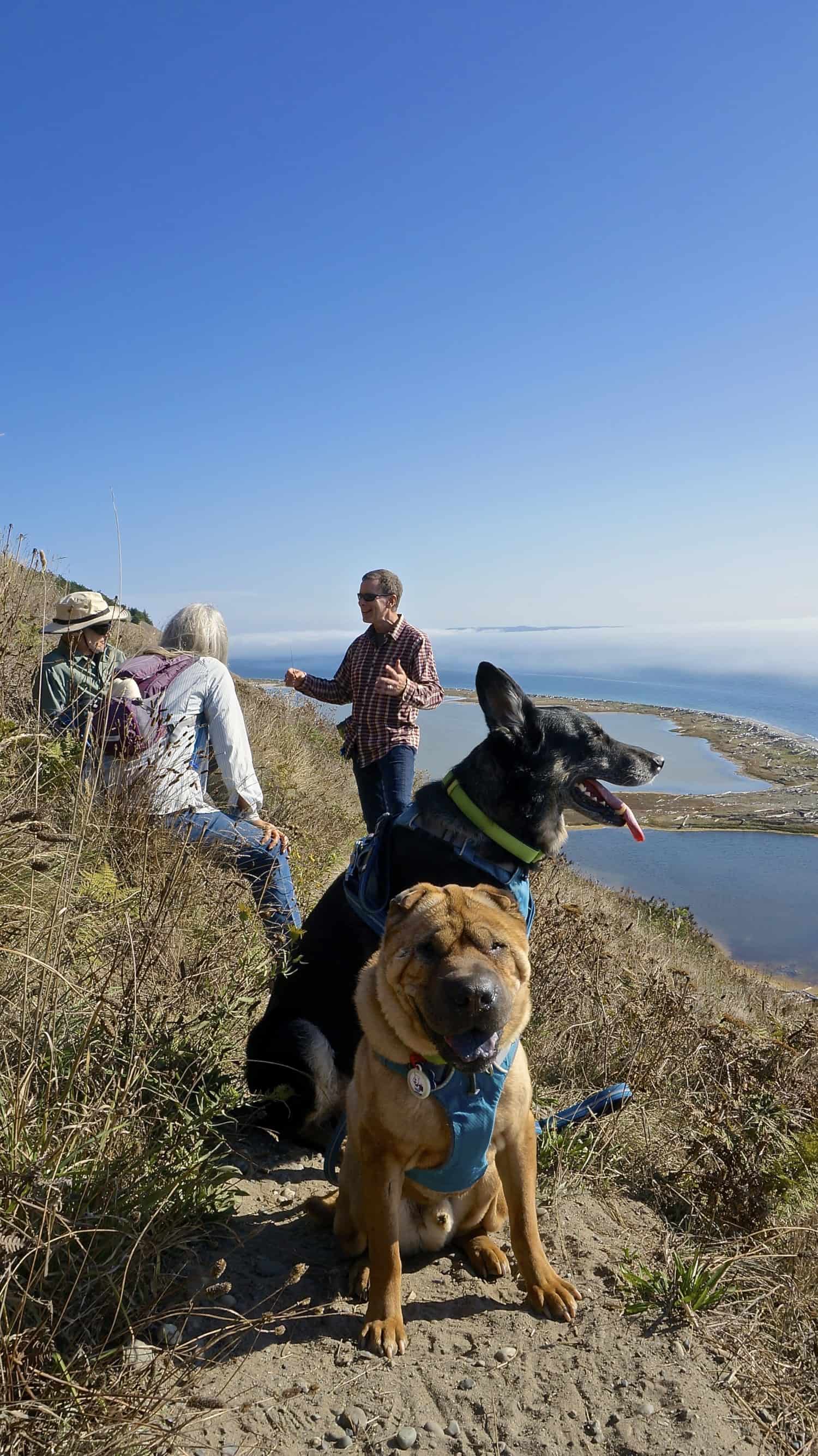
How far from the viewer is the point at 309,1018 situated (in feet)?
11.2

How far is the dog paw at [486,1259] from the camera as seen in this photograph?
278 centimetres

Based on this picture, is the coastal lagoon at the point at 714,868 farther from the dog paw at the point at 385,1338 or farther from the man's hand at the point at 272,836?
the dog paw at the point at 385,1338

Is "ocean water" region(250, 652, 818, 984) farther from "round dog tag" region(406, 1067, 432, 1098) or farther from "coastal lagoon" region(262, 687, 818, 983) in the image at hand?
"round dog tag" region(406, 1067, 432, 1098)

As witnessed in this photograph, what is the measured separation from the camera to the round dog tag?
238 cm

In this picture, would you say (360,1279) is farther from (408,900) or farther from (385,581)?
(385,581)

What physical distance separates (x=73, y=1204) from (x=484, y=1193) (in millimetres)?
1282

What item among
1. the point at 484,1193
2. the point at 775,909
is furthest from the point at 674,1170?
A: the point at 775,909

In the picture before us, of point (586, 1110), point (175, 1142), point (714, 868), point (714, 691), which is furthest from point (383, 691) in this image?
point (714, 691)

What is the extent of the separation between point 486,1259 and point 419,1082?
2.96 feet

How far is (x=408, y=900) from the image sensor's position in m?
2.44

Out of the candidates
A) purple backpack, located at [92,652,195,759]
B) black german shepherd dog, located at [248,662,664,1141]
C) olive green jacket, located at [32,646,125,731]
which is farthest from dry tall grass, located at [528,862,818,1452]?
olive green jacket, located at [32,646,125,731]

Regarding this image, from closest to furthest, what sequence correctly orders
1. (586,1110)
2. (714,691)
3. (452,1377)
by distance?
1. (452,1377)
2. (586,1110)
3. (714,691)

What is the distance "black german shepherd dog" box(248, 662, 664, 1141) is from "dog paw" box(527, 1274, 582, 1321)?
1.09m

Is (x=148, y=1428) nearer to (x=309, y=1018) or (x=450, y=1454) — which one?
(x=450, y=1454)
